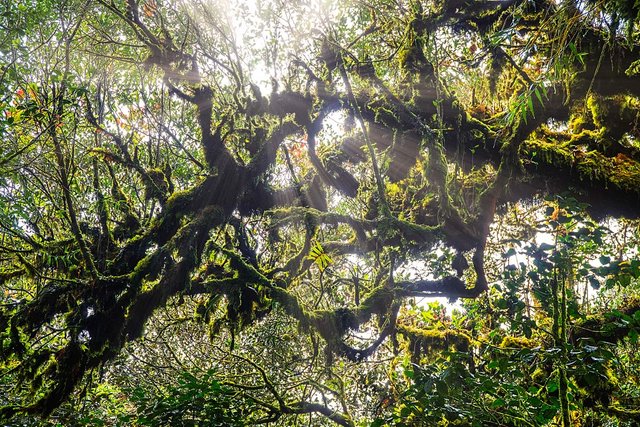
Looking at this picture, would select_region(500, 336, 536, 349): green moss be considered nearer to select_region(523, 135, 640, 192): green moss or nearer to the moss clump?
the moss clump

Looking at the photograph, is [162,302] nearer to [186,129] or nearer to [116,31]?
[186,129]

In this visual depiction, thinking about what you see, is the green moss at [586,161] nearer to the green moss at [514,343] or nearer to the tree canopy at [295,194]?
the tree canopy at [295,194]

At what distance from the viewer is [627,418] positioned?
17.7 feet

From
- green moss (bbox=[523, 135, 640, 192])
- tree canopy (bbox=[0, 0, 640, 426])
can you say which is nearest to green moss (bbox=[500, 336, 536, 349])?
tree canopy (bbox=[0, 0, 640, 426])

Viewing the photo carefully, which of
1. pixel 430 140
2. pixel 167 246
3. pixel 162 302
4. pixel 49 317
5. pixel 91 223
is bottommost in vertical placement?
pixel 49 317

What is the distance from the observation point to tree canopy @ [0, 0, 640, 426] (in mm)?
4242

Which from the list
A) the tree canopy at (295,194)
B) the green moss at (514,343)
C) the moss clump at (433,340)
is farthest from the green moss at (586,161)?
the moss clump at (433,340)

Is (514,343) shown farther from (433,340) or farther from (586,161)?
(586,161)

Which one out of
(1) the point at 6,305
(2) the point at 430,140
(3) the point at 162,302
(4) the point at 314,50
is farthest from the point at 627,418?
(1) the point at 6,305

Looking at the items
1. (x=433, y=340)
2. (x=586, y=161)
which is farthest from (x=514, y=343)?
(x=586, y=161)

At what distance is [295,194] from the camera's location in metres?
6.44

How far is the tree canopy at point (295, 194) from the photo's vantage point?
424 centimetres

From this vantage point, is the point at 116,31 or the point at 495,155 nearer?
the point at 495,155

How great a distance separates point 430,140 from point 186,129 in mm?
4968
